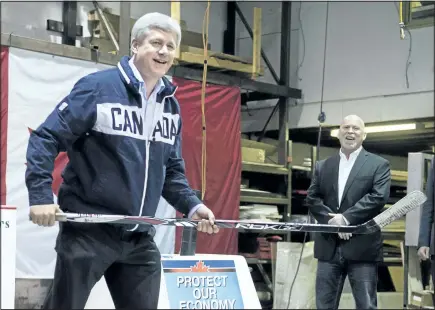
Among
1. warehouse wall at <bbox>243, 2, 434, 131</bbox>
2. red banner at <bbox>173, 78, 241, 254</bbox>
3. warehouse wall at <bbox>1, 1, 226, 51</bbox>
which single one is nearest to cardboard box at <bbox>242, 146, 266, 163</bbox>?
red banner at <bbox>173, 78, 241, 254</bbox>

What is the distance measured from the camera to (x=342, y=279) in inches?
183

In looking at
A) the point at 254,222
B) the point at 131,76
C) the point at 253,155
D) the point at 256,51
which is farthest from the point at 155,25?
the point at 253,155

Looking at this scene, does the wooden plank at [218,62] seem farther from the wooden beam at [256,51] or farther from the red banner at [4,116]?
the red banner at [4,116]

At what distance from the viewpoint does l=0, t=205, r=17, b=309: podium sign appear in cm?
250

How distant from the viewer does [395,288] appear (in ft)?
24.5

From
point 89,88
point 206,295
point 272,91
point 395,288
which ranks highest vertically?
point 272,91

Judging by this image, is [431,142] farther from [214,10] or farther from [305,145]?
[214,10]

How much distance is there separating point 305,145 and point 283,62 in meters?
1.27

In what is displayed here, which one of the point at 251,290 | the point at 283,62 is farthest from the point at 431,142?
the point at 251,290

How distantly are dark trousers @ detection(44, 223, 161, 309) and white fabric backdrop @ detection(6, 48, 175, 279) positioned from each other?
3032 millimetres

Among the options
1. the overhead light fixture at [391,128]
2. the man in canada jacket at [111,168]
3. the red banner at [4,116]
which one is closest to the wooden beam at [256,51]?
the overhead light fixture at [391,128]

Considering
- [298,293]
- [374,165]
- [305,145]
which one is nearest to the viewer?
[374,165]

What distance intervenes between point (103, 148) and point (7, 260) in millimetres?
509

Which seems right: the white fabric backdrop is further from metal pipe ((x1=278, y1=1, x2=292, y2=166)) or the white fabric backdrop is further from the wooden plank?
metal pipe ((x1=278, y1=1, x2=292, y2=166))
